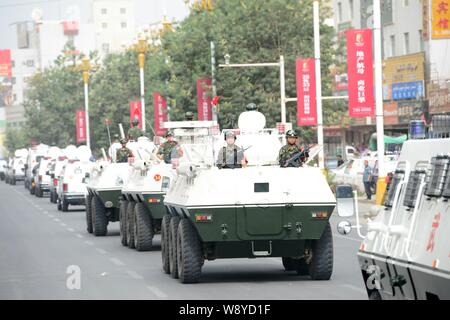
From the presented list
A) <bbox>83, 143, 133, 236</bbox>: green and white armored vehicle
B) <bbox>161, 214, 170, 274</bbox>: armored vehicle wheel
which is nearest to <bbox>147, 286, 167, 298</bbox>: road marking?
<bbox>161, 214, 170, 274</bbox>: armored vehicle wheel

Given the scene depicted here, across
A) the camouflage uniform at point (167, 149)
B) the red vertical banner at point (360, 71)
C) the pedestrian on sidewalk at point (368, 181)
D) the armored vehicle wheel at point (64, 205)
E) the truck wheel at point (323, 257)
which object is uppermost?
the red vertical banner at point (360, 71)

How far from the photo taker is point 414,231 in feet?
34.7

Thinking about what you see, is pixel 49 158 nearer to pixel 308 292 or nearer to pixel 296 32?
pixel 296 32

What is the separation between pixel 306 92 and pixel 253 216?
32.6 m

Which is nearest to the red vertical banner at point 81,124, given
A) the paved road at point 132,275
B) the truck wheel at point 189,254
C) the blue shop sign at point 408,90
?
the blue shop sign at point 408,90

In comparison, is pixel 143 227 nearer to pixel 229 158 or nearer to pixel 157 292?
pixel 229 158

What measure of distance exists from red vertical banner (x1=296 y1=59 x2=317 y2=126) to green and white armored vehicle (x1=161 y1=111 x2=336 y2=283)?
3158cm

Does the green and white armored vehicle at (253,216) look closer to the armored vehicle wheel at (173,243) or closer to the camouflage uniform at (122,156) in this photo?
the armored vehicle wheel at (173,243)

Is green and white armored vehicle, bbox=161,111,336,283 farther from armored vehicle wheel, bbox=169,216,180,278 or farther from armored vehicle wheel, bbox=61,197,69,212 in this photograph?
armored vehicle wheel, bbox=61,197,69,212

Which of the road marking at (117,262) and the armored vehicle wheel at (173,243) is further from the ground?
the armored vehicle wheel at (173,243)

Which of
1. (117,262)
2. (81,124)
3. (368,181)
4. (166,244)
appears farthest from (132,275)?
(81,124)

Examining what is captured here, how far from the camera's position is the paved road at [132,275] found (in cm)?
1702

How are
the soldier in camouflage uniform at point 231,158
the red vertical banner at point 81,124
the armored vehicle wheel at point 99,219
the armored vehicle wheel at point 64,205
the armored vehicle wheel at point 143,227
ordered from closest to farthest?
the soldier in camouflage uniform at point 231,158 < the armored vehicle wheel at point 143,227 < the armored vehicle wheel at point 99,219 < the armored vehicle wheel at point 64,205 < the red vertical banner at point 81,124

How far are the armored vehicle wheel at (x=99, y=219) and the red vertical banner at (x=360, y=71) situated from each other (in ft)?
39.8
